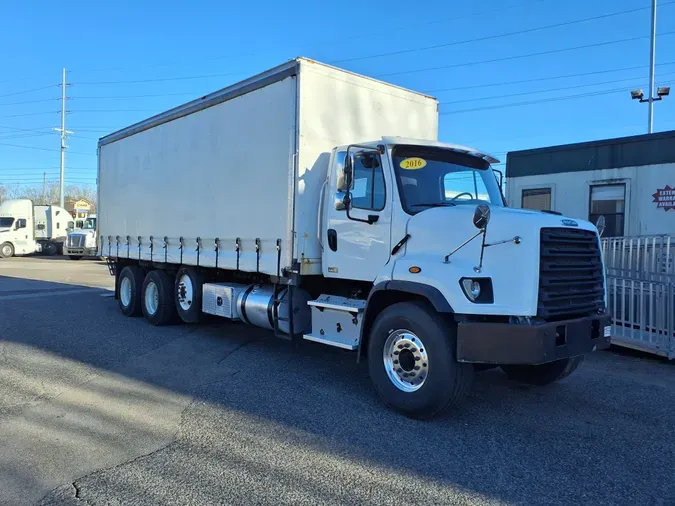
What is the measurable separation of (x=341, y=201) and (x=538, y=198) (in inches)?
305

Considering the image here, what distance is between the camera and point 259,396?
18.5ft

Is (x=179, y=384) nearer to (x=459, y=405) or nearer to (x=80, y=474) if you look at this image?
(x=80, y=474)

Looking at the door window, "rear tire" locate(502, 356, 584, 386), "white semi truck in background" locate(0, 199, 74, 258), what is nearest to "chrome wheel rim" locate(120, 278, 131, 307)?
the door window

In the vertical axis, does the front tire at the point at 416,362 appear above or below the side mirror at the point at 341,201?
below

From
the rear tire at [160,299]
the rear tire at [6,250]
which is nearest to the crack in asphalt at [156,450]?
the rear tire at [160,299]

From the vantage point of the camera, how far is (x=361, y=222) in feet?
19.0

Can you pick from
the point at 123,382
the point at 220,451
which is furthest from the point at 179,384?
the point at 220,451

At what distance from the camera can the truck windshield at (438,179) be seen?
5.51m

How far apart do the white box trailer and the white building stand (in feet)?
17.6

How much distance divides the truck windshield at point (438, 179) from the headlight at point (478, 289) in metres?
1.04

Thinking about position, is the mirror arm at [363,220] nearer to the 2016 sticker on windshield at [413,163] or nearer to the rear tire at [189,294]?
the 2016 sticker on windshield at [413,163]

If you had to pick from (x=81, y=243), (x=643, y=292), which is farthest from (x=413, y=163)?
(x=81, y=243)

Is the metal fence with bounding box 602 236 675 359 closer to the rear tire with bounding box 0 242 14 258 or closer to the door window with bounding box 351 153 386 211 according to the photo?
the door window with bounding box 351 153 386 211

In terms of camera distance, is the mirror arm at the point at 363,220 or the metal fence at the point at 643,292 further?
the metal fence at the point at 643,292
